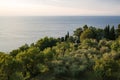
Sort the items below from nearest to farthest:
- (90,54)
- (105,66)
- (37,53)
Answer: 1. (105,66)
2. (37,53)
3. (90,54)

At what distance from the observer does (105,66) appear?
29.7 metres

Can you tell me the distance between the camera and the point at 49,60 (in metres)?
33.2

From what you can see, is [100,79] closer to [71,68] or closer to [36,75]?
[71,68]

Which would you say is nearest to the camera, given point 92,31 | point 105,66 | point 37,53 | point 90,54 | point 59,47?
point 105,66

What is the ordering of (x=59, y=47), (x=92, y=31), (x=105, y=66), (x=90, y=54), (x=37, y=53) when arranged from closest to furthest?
(x=105, y=66), (x=37, y=53), (x=90, y=54), (x=59, y=47), (x=92, y=31)

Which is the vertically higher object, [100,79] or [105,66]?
[105,66]

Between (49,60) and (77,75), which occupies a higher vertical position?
(49,60)

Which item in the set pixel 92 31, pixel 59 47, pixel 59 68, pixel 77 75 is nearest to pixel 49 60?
pixel 59 68

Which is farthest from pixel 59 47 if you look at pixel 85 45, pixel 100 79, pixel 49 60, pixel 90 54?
pixel 100 79

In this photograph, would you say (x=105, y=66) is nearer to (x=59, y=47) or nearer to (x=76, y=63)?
(x=76, y=63)

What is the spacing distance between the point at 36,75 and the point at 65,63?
15.5ft

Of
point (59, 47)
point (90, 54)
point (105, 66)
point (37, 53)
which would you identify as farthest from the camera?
point (59, 47)

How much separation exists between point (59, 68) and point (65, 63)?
1.68m

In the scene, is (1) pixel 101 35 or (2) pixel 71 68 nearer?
(2) pixel 71 68
